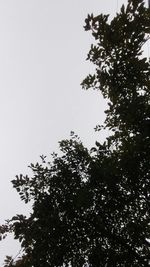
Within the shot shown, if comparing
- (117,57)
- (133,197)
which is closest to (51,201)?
Result: (133,197)

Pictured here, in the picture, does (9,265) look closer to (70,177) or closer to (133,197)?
(70,177)

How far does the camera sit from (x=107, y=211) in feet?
20.2

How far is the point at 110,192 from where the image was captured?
6.22 metres

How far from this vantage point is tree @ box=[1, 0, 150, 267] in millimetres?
6066

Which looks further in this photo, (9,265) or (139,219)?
(9,265)

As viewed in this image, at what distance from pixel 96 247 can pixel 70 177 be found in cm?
129

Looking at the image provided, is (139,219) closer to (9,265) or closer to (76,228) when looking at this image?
(76,228)

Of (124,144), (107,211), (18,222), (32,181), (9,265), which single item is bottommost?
(9,265)

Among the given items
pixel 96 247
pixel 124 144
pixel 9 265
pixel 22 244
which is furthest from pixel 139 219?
pixel 9 265

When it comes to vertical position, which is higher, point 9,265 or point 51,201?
point 51,201

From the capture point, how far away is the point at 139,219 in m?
6.18

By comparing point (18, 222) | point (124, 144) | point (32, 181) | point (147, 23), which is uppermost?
point (147, 23)

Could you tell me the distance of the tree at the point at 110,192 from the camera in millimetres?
6066

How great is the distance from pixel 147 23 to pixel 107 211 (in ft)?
11.0
